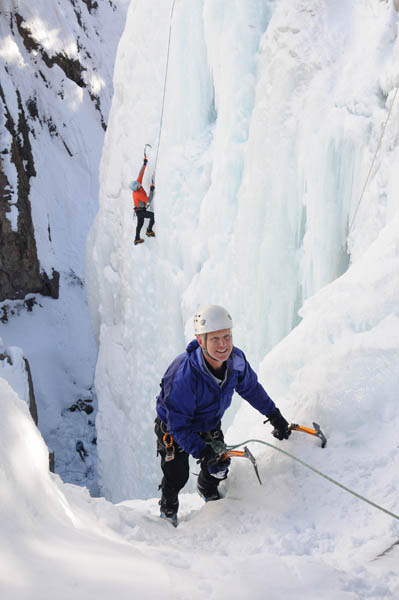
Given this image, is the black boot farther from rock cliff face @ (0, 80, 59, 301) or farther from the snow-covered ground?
rock cliff face @ (0, 80, 59, 301)

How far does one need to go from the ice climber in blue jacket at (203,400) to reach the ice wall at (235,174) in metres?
1.31

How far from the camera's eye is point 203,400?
2.15 metres

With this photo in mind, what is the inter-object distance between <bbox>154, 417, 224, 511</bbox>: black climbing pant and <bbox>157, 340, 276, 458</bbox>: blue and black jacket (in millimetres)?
97

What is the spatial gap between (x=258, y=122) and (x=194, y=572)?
358cm

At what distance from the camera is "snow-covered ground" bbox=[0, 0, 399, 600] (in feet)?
4.30

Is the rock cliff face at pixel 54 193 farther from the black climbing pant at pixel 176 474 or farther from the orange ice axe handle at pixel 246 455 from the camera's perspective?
the orange ice axe handle at pixel 246 455

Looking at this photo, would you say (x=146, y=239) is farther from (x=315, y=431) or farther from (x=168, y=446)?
(x=315, y=431)

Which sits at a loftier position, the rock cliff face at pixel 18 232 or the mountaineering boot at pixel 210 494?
the rock cliff face at pixel 18 232

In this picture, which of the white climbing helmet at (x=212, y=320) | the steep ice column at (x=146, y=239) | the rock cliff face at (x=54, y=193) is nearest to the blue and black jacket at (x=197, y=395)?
the white climbing helmet at (x=212, y=320)

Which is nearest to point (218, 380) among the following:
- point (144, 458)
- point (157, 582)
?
point (157, 582)

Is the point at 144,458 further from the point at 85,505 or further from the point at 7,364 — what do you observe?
the point at 85,505

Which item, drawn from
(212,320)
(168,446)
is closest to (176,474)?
(168,446)

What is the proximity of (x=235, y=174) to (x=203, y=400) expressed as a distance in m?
2.93

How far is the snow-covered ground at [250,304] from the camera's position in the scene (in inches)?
51.6
